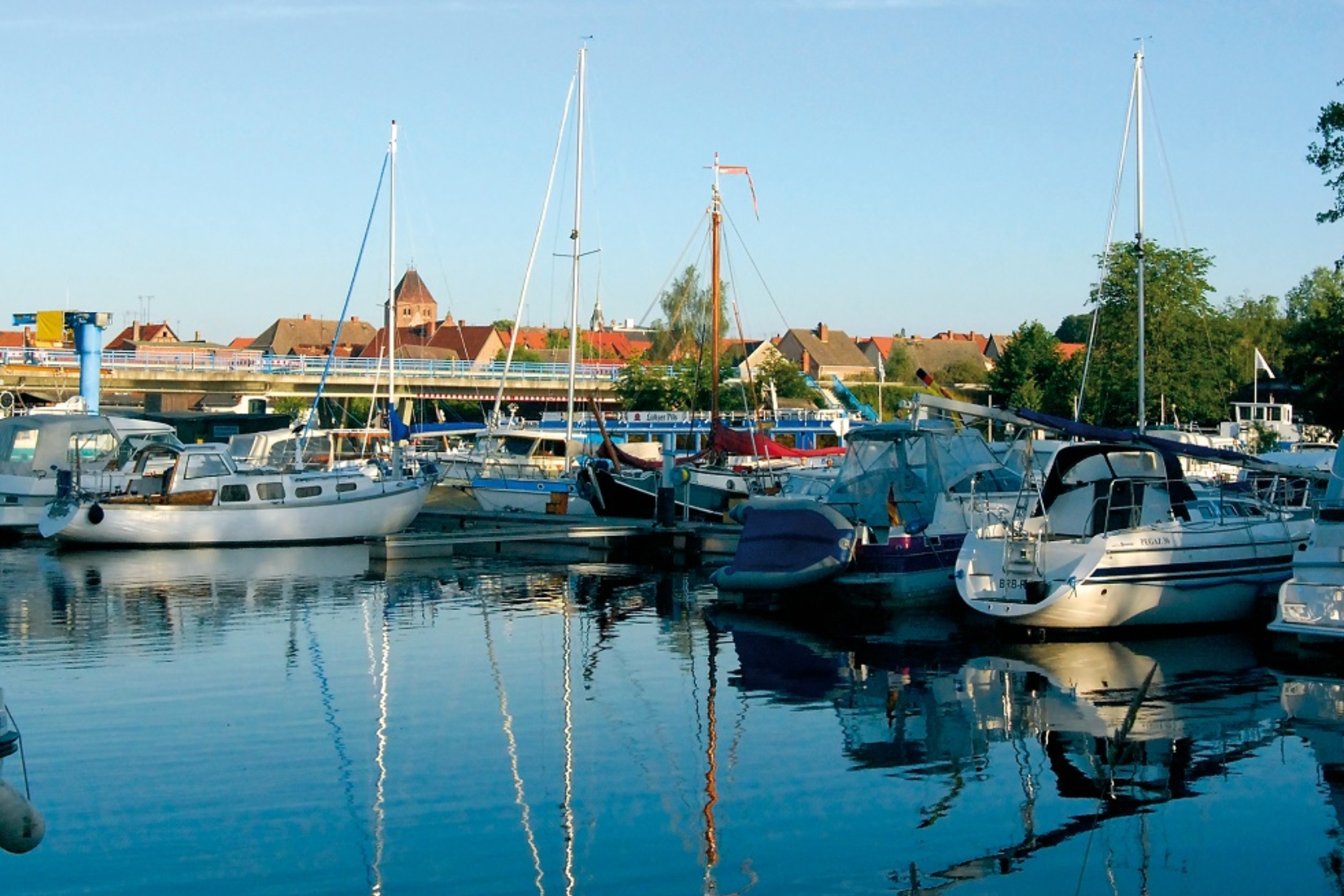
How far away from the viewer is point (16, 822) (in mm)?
8961

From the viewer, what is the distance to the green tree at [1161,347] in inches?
2753

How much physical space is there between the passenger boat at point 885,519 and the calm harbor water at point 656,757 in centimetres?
94

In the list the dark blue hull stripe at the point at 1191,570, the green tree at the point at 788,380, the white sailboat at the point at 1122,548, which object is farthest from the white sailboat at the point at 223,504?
the green tree at the point at 788,380

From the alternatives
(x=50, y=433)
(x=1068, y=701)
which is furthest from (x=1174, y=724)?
(x=50, y=433)

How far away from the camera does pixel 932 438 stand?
2814 cm

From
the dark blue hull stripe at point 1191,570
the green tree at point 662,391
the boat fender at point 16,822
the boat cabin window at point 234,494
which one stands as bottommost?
the boat cabin window at point 234,494

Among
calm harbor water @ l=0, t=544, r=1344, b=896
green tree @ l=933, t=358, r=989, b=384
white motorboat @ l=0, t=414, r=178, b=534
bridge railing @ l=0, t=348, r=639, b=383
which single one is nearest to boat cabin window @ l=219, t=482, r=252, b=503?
white motorboat @ l=0, t=414, r=178, b=534

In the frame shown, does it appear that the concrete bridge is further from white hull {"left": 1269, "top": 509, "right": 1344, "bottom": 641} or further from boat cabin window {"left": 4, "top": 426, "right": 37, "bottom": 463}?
white hull {"left": 1269, "top": 509, "right": 1344, "bottom": 641}

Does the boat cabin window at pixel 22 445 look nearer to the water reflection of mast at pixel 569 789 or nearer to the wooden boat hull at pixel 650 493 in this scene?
the wooden boat hull at pixel 650 493

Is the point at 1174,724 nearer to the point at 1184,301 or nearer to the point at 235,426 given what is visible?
the point at 235,426

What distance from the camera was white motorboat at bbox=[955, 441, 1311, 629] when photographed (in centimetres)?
2156

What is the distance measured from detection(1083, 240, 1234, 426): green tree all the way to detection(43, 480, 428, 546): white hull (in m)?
41.2

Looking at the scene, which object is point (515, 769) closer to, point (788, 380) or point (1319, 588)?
point (1319, 588)

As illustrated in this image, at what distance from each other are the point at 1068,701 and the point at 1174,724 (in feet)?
5.18
